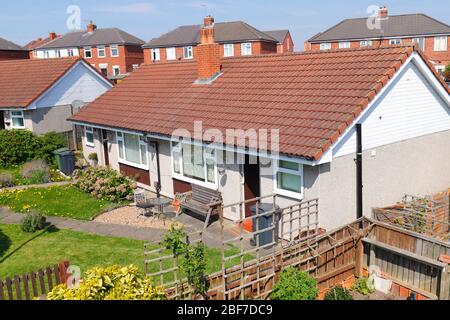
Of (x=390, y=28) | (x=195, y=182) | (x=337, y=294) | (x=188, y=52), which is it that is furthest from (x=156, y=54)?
(x=337, y=294)

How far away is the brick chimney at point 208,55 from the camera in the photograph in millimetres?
17297

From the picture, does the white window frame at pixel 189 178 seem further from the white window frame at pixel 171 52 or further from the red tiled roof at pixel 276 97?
the white window frame at pixel 171 52

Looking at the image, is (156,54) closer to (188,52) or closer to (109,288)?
(188,52)

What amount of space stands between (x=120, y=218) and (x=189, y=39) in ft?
164

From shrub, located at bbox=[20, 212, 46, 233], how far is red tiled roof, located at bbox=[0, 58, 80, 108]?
11.6 metres

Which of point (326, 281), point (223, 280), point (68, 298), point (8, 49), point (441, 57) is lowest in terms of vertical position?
point (326, 281)

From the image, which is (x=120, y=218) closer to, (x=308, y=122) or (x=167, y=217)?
(x=167, y=217)

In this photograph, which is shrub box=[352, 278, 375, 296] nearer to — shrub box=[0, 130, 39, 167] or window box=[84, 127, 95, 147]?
window box=[84, 127, 95, 147]

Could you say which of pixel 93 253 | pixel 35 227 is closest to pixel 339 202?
pixel 93 253

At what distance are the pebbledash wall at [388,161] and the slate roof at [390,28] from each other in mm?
42583

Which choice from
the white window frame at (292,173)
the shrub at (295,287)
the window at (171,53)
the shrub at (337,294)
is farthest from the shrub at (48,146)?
the window at (171,53)

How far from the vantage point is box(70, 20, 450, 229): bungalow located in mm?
11703

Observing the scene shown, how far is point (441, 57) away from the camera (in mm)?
52375

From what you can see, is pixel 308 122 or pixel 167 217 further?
pixel 167 217
